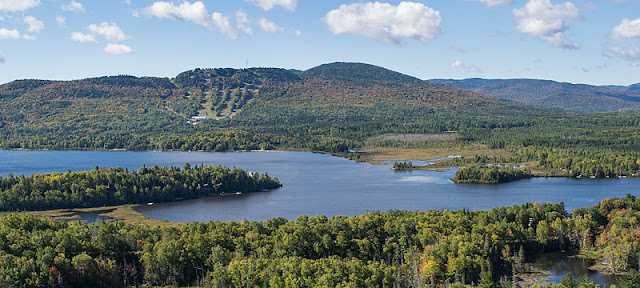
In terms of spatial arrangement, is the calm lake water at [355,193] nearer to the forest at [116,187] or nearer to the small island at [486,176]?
the small island at [486,176]

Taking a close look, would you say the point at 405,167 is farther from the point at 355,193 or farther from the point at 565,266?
the point at 565,266

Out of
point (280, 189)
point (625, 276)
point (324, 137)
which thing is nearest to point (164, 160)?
point (280, 189)

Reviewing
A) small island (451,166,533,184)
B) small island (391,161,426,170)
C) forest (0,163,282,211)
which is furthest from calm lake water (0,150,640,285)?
forest (0,163,282,211)

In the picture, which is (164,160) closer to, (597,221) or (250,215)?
(250,215)

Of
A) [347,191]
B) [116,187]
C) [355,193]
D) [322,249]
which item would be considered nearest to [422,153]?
[347,191]

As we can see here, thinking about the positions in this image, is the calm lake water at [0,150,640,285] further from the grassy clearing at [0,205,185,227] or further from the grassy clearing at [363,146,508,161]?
the grassy clearing at [363,146,508,161]

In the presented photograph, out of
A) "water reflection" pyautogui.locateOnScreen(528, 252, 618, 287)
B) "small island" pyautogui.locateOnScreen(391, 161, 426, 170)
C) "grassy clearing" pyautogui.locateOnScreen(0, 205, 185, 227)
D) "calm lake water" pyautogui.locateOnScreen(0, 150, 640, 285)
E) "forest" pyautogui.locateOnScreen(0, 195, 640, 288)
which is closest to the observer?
"forest" pyautogui.locateOnScreen(0, 195, 640, 288)

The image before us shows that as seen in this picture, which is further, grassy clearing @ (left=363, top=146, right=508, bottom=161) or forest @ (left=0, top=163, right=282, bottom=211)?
grassy clearing @ (left=363, top=146, right=508, bottom=161)
